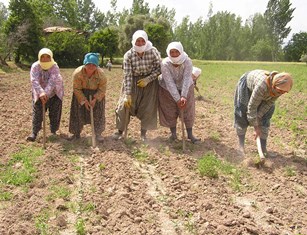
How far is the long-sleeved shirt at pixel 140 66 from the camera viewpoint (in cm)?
548

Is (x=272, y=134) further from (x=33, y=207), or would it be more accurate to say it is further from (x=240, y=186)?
(x=33, y=207)

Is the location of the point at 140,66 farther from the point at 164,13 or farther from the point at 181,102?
the point at 164,13

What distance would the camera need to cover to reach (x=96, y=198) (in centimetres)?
385

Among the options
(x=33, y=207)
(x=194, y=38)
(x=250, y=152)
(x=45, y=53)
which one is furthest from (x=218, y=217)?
(x=194, y=38)

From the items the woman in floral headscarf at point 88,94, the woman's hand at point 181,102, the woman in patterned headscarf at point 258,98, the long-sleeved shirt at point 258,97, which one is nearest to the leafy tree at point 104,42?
the woman in floral headscarf at point 88,94

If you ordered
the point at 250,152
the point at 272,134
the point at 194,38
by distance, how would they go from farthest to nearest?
the point at 194,38
the point at 272,134
the point at 250,152

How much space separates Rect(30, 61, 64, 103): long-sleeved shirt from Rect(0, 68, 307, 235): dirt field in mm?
773

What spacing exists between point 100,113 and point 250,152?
2.43 m

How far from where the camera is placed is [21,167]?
4.77 metres

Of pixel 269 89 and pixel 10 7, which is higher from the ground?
pixel 10 7

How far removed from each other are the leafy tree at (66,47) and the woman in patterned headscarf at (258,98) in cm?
2787

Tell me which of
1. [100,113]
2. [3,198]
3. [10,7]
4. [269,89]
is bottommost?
[3,198]

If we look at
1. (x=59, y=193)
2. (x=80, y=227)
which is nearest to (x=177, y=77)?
(x=59, y=193)

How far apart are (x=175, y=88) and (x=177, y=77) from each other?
0.24 m
